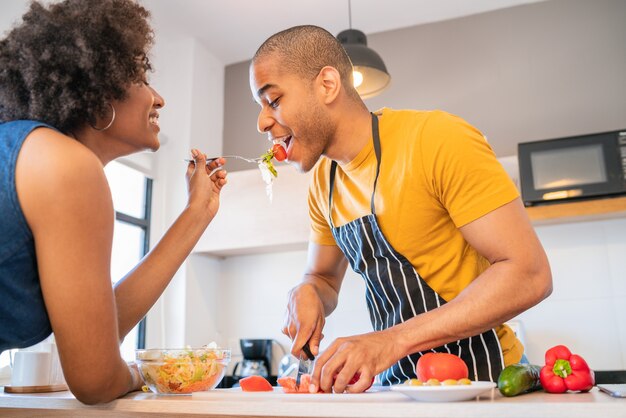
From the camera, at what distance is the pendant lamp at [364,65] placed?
7.98 ft

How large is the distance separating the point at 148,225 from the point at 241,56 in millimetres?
1404

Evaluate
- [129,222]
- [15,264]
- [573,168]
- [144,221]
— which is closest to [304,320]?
[15,264]

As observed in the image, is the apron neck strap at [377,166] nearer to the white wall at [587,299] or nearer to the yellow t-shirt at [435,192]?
the yellow t-shirt at [435,192]

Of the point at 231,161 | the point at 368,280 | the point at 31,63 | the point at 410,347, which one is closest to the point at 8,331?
the point at 31,63

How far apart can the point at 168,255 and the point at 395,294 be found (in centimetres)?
58

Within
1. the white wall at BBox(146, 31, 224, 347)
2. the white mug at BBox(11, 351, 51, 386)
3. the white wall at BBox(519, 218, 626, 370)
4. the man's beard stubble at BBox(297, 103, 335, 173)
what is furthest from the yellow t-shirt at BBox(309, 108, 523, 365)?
the white wall at BBox(146, 31, 224, 347)

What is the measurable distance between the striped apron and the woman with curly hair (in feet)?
1.61

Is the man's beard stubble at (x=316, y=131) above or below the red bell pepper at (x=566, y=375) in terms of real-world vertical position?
above

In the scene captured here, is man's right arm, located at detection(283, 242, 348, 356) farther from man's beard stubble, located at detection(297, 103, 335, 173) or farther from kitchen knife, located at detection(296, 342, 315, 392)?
man's beard stubble, located at detection(297, 103, 335, 173)

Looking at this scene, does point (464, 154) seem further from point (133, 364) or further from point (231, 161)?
point (231, 161)

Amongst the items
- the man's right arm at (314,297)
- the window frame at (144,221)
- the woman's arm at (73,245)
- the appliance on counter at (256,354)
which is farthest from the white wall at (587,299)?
the woman's arm at (73,245)

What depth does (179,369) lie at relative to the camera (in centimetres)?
115

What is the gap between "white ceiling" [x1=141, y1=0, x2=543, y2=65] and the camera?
3.57m

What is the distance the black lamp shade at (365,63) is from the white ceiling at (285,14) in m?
1.06
